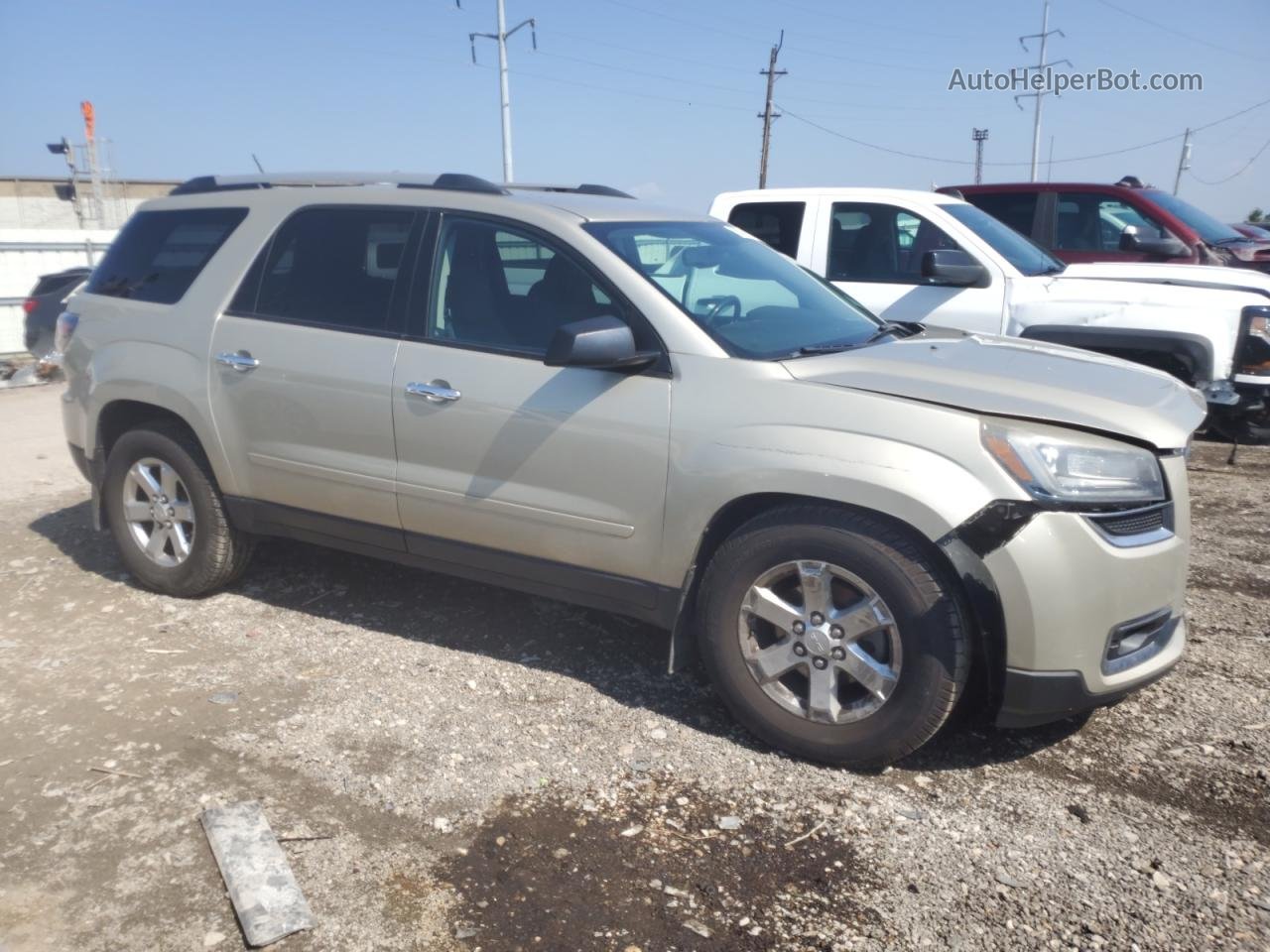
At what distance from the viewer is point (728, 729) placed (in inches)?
152

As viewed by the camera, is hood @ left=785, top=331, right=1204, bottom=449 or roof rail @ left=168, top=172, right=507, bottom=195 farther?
roof rail @ left=168, top=172, right=507, bottom=195

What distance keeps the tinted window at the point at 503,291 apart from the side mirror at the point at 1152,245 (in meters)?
6.64

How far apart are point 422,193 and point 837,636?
→ 2449mm

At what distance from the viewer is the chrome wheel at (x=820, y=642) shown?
3387mm

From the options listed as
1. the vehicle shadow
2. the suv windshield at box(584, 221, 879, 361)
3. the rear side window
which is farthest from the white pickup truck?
the rear side window

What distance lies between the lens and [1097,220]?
9.28m

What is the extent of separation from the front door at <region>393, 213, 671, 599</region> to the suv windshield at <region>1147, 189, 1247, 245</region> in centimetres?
737

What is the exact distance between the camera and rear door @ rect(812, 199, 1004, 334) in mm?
7374

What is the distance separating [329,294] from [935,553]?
2.70m

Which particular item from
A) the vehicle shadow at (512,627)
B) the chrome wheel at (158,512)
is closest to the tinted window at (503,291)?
the vehicle shadow at (512,627)

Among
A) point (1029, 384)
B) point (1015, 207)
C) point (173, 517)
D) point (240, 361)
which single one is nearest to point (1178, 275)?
point (1015, 207)

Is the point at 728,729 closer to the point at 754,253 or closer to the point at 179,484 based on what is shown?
the point at 754,253

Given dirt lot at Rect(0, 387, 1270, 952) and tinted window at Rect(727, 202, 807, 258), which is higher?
tinted window at Rect(727, 202, 807, 258)

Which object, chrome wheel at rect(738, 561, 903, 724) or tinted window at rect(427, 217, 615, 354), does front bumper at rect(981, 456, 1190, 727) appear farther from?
tinted window at rect(427, 217, 615, 354)
